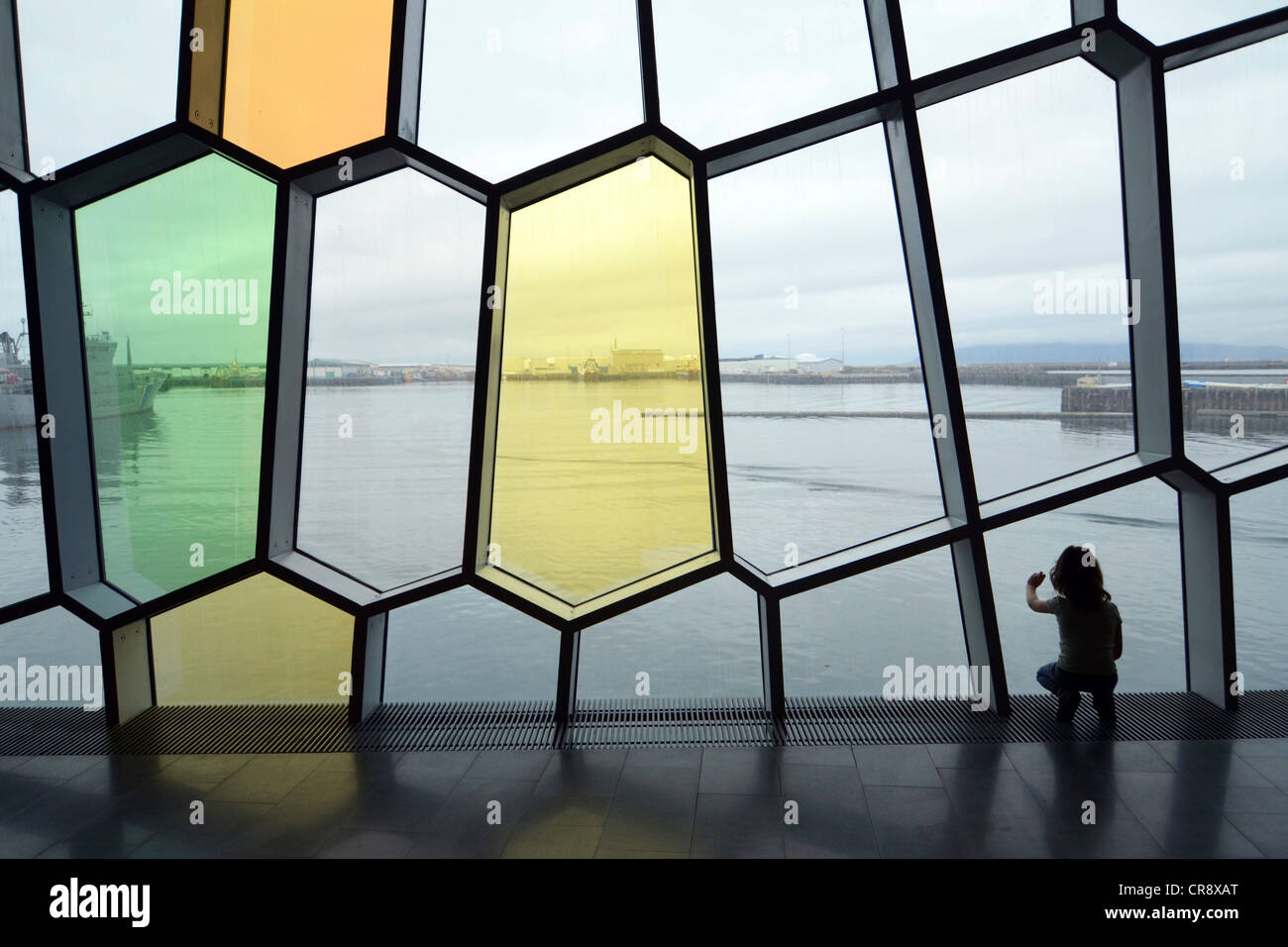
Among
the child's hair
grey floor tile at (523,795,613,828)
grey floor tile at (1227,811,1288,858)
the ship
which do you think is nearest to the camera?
grey floor tile at (1227,811,1288,858)

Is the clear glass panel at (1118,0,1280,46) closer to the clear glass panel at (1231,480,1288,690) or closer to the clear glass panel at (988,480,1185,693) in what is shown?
the clear glass panel at (988,480,1185,693)

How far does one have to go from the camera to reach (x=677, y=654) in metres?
4.13

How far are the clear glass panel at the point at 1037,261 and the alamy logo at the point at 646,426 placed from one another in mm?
1234

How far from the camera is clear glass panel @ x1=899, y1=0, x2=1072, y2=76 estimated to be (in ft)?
11.4

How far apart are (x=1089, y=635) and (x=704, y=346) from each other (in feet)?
Answer: 6.17

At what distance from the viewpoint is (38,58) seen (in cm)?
346

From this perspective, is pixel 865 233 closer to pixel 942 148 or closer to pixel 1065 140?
pixel 942 148

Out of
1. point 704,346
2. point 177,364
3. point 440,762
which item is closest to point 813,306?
point 704,346

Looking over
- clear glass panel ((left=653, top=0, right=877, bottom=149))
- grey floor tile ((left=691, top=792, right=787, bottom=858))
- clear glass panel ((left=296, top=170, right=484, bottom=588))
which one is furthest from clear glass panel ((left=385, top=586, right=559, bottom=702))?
clear glass panel ((left=653, top=0, right=877, bottom=149))

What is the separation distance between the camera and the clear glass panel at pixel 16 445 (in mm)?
3518

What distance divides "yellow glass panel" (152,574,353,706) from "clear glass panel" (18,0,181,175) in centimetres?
194

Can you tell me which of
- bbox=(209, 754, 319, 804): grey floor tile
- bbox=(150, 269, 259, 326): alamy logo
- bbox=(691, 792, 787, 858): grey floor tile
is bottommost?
bbox=(691, 792, 787, 858): grey floor tile
